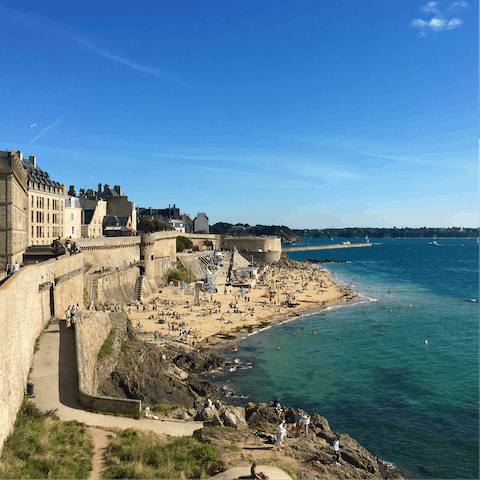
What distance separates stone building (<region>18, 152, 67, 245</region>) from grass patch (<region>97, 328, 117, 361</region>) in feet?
43.9

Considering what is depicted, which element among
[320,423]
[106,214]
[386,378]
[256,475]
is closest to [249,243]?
[106,214]

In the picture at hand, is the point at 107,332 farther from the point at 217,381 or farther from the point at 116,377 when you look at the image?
the point at 217,381

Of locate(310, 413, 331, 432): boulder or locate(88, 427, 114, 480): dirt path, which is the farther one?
locate(310, 413, 331, 432): boulder

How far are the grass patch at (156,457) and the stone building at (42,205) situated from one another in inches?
987

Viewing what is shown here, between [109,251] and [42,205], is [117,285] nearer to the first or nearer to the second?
[109,251]

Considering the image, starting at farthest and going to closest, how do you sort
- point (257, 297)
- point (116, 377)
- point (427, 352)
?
point (257, 297)
point (427, 352)
point (116, 377)

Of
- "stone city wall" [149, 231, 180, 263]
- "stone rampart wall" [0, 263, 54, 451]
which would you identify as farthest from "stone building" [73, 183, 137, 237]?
"stone rampart wall" [0, 263, 54, 451]

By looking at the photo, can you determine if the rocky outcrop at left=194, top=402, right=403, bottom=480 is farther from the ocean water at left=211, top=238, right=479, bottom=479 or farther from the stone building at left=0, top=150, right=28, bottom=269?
the stone building at left=0, top=150, right=28, bottom=269

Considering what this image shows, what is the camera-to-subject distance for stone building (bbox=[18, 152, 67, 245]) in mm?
33219

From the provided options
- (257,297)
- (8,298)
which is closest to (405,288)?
(257,297)

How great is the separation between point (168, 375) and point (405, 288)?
56671 millimetres

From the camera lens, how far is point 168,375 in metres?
24.3

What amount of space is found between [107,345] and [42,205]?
1821 cm

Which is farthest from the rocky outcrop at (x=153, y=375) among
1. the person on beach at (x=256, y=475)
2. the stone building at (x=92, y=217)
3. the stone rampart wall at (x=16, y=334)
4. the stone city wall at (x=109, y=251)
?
the stone building at (x=92, y=217)
